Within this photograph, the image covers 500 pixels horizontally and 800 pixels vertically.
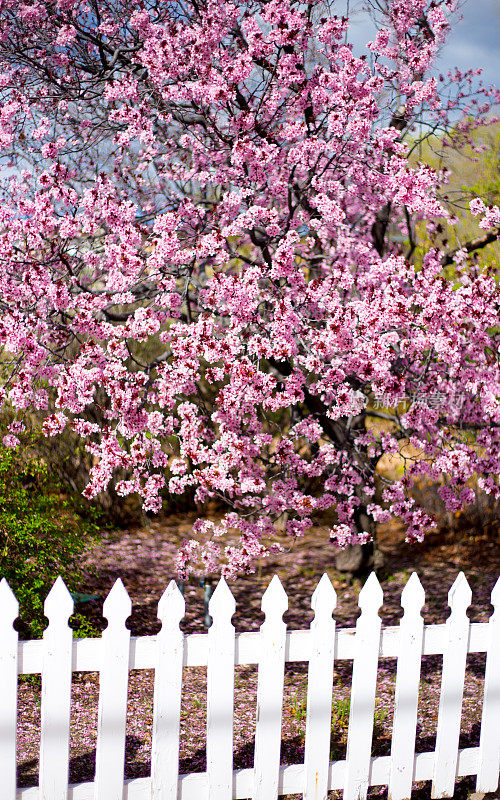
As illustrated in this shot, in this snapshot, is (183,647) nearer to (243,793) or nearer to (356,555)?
(243,793)

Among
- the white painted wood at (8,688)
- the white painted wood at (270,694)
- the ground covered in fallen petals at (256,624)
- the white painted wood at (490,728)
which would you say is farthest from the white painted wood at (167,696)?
the white painted wood at (490,728)

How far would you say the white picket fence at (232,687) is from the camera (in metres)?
2.96

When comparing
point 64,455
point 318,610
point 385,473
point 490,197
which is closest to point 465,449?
point 318,610

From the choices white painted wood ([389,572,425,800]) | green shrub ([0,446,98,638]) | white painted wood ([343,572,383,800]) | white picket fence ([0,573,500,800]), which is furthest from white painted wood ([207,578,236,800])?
green shrub ([0,446,98,638])

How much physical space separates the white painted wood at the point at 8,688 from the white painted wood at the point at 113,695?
0.33m

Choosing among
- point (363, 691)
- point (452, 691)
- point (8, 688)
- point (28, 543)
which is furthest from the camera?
point (28, 543)

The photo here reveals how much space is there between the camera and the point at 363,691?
327 cm

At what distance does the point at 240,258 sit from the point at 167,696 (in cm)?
360

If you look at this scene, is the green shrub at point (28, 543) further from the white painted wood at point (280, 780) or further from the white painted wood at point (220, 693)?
the white painted wood at point (220, 693)

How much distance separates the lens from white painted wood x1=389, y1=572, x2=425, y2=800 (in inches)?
128

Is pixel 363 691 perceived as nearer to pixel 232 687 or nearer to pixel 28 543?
pixel 232 687

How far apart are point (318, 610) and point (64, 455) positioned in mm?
7072

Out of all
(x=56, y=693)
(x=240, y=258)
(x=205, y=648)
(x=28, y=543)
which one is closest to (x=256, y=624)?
(x=28, y=543)

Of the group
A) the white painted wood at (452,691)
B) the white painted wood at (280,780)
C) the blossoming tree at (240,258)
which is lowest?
the white painted wood at (280,780)
